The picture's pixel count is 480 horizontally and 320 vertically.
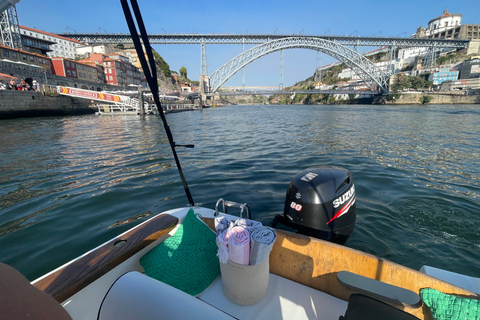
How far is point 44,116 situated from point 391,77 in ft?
216

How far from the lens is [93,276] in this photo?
4.13ft

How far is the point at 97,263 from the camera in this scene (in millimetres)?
1311

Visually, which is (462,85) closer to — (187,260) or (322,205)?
(322,205)

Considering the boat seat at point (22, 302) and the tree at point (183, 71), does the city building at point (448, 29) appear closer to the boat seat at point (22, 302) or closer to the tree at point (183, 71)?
the tree at point (183, 71)

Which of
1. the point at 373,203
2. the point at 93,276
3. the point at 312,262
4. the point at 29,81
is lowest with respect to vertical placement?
the point at 373,203

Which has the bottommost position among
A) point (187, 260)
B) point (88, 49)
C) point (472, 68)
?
point (187, 260)

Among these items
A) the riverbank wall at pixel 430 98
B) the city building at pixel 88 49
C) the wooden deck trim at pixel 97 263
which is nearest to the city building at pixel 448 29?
the riverbank wall at pixel 430 98

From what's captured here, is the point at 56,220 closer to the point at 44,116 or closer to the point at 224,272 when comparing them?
the point at 224,272

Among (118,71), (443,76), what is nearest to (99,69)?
(118,71)

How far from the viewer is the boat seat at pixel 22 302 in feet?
1.58

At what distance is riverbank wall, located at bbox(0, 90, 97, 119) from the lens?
60.2ft

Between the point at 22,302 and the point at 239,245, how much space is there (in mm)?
893

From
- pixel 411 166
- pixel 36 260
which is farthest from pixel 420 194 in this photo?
pixel 36 260

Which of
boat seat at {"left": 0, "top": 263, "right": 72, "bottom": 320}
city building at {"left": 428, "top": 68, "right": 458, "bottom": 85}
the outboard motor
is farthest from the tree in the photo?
boat seat at {"left": 0, "top": 263, "right": 72, "bottom": 320}
